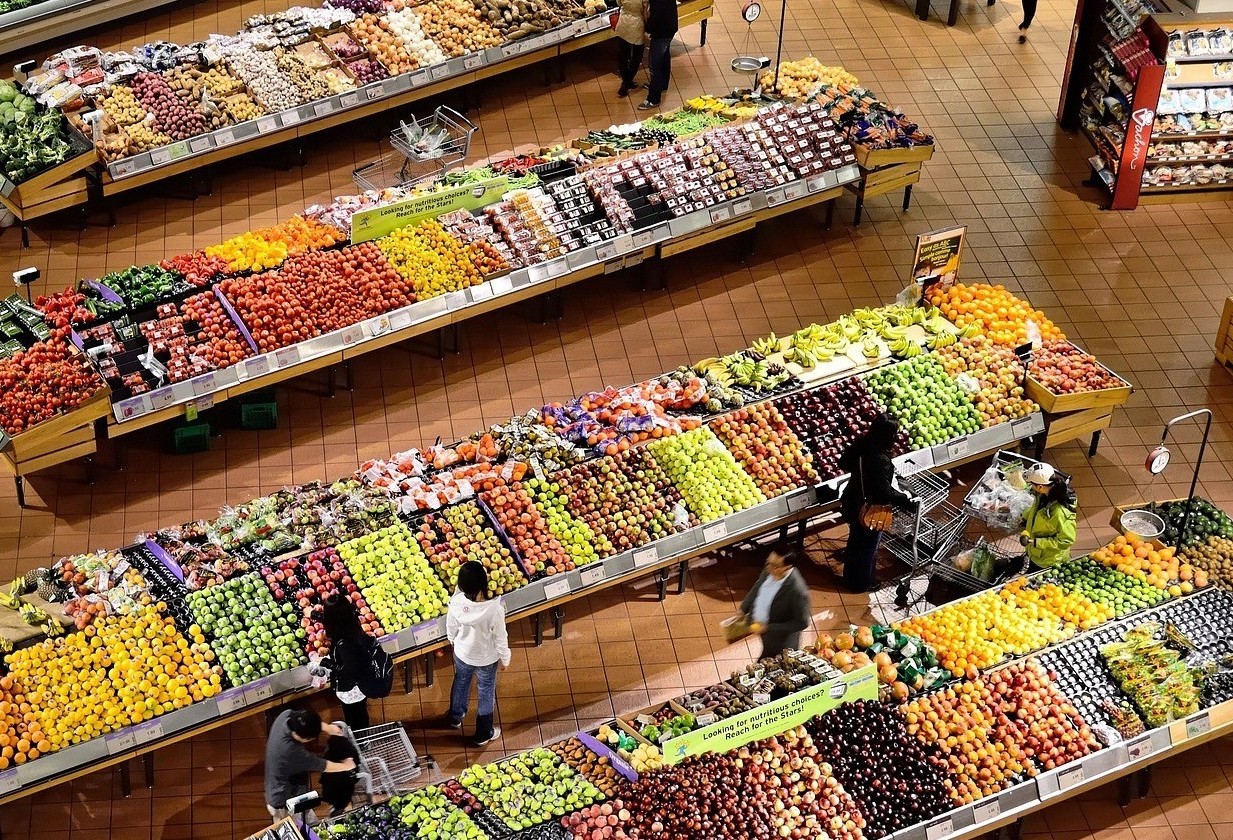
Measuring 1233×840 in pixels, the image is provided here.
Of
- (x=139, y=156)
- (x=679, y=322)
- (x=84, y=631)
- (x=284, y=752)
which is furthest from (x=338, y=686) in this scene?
(x=139, y=156)

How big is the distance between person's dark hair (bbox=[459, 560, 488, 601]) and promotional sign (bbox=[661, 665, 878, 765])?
1.34 m

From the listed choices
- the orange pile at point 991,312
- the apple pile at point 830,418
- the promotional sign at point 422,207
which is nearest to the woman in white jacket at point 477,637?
the apple pile at point 830,418

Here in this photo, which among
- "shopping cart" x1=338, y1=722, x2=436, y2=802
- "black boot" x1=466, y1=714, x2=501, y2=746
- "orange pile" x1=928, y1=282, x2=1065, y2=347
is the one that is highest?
"orange pile" x1=928, y1=282, x2=1065, y2=347

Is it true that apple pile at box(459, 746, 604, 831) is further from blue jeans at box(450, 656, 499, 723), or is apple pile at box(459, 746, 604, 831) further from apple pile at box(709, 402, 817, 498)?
apple pile at box(709, 402, 817, 498)

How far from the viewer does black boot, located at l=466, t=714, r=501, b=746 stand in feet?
31.2

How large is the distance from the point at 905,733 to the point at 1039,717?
0.80m

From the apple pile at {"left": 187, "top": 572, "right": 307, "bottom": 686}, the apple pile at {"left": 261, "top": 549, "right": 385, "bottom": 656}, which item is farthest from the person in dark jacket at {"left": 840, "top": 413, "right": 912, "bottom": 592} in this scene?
the apple pile at {"left": 187, "top": 572, "right": 307, "bottom": 686}

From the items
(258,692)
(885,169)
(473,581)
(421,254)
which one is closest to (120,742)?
(258,692)

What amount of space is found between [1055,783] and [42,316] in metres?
7.45

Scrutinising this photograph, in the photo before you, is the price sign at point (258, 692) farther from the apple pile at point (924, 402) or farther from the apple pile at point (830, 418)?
the apple pile at point (924, 402)

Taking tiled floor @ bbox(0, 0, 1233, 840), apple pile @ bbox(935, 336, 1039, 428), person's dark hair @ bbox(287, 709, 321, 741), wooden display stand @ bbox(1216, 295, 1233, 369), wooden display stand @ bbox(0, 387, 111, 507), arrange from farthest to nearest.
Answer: wooden display stand @ bbox(1216, 295, 1233, 369)
apple pile @ bbox(935, 336, 1039, 428)
wooden display stand @ bbox(0, 387, 111, 507)
tiled floor @ bbox(0, 0, 1233, 840)
person's dark hair @ bbox(287, 709, 321, 741)

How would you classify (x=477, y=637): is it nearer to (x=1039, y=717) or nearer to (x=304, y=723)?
(x=304, y=723)

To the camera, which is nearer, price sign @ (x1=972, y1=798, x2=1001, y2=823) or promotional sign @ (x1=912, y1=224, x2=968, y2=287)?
price sign @ (x1=972, y1=798, x2=1001, y2=823)

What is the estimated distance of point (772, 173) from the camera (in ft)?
43.8
